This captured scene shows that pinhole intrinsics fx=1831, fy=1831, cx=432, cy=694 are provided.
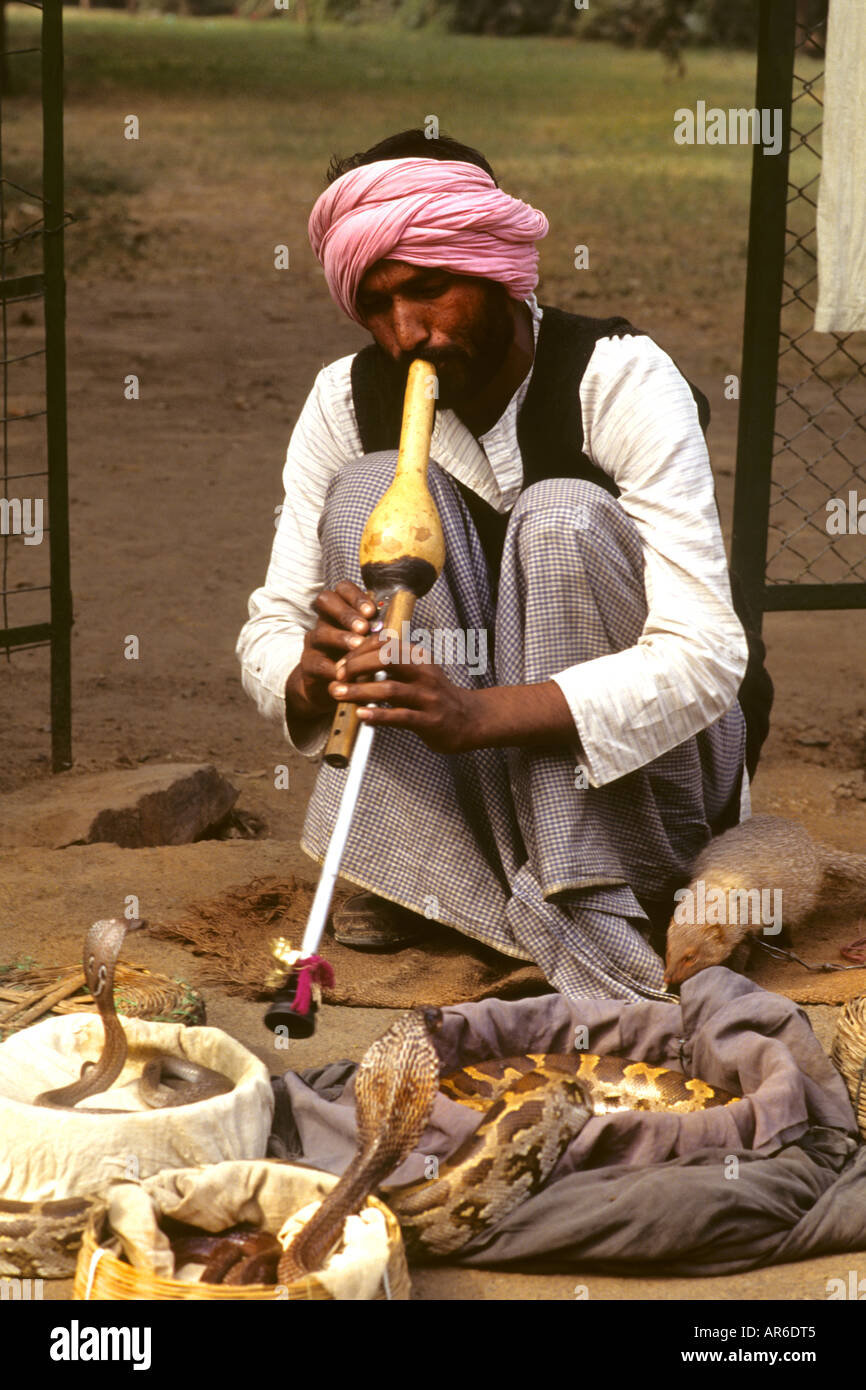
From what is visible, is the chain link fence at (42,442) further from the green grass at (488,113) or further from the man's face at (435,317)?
the green grass at (488,113)

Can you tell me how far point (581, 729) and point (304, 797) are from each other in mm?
1759

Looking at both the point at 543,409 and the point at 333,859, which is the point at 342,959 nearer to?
the point at 333,859

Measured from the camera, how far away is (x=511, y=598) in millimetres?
3414

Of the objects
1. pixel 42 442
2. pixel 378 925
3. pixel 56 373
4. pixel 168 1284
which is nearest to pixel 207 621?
pixel 56 373

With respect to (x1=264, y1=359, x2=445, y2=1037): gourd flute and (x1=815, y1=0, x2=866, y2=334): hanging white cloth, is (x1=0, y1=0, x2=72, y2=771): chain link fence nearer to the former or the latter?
(x1=264, y1=359, x2=445, y2=1037): gourd flute

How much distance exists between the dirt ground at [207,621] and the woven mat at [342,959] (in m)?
0.05

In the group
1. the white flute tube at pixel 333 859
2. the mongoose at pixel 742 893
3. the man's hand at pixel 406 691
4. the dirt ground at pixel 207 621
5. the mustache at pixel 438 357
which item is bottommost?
the dirt ground at pixel 207 621

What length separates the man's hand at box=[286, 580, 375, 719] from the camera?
2.96 m

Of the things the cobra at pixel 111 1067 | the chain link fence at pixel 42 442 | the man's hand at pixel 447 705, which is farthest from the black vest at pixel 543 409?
the cobra at pixel 111 1067

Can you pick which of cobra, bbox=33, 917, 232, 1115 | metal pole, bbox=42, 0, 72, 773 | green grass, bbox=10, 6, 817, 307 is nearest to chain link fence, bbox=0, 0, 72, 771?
metal pole, bbox=42, 0, 72, 773

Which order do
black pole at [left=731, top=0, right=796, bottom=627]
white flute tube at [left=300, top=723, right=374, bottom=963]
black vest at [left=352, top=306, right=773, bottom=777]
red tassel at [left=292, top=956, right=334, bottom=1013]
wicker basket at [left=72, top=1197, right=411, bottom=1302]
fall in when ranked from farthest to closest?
black pole at [left=731, top=0, right=796, bottom=627], black vest at [left=352, top=306, right=773, bottom=777], white flute tube at [left=300, top=723, right=374, bottom=963], red tassel at [left=292, top=956, right=334, bottom=1013], wicker basket at [left=72, top=1197, right=411, bottom=1302]

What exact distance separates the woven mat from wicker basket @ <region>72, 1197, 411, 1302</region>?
0.92 meters

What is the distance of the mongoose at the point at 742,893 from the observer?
11.3 feet

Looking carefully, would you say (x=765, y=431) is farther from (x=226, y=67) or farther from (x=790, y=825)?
(x=226, y=67)
